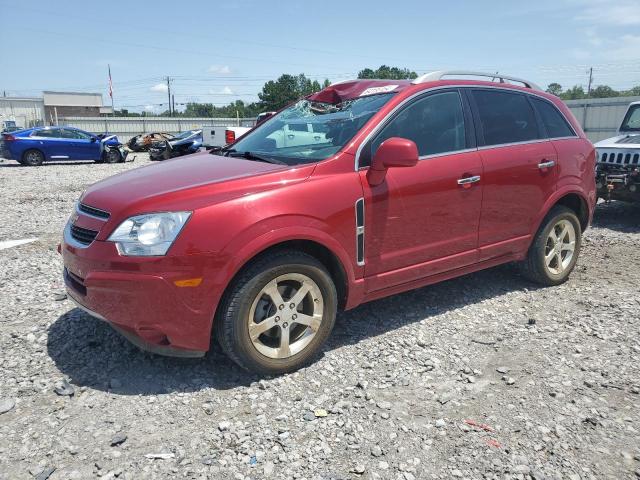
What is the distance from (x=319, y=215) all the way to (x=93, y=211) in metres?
1.43

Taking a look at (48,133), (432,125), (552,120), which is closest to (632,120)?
(552,120)

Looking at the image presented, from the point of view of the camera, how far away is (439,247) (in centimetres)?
395

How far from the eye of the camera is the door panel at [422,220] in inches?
139

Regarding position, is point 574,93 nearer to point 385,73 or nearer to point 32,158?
point 385,73

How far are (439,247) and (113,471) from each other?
8.77 feet

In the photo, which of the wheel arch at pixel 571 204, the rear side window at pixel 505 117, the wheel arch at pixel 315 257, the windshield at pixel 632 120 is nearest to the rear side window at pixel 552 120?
the rear side window at pixel 505 117

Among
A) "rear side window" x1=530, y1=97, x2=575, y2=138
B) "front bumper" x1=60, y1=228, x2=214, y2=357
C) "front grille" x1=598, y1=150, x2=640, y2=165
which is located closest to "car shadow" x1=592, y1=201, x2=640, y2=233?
"front grille" x1=598, y1=150, x2=640, y2=165

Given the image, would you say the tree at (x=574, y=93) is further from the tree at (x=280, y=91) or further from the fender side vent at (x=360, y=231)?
the fender side vent at (x=360, y=231)

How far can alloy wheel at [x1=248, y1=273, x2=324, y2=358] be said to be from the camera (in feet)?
10.4

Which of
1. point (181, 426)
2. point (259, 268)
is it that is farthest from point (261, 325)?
point (181, 426)

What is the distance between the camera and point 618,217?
8492mm

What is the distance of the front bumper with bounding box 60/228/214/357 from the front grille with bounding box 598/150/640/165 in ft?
24.1

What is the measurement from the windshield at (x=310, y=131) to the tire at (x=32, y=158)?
1806 centimetres

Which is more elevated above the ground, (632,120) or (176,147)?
(632,120)
